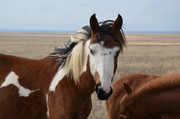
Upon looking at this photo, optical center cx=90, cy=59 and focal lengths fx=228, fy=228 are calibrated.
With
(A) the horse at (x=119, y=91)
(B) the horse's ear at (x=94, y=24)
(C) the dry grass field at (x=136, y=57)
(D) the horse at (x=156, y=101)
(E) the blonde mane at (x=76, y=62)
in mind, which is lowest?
(C) the dry grass field at (x=136, y=57)


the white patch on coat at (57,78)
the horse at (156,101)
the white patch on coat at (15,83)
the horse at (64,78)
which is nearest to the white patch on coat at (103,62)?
the horse at (64,78)

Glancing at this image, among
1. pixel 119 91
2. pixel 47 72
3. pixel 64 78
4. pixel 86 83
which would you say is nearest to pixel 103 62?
pixel 86 83

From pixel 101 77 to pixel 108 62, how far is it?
0.20m

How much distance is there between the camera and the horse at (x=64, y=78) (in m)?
2.81

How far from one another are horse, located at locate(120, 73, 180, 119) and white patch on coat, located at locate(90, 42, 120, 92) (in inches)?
15.9

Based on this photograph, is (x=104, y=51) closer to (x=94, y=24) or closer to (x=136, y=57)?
(x=94, y=24)

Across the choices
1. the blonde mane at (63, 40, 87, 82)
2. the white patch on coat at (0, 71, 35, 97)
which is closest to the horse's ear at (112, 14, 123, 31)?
the blonde mane at (63, 40, 87, 82)

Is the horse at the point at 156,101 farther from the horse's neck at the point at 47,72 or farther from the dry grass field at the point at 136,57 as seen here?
the horse's neck at the point at 47,72

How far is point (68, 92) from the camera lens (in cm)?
303

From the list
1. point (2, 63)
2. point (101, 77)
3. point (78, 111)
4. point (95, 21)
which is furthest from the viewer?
point (2, 63)

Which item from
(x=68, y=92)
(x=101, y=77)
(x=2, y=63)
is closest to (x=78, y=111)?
(x=68, y=92)

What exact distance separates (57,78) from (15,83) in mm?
620

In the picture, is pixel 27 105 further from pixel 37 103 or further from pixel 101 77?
pixel 101 77

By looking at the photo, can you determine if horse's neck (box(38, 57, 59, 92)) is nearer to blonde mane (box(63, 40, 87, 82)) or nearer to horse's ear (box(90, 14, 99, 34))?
blonde mane (box(63, 40, 87, 82))
